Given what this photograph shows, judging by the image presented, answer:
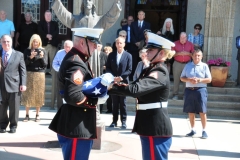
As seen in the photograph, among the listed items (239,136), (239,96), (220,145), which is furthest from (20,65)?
(239,96)

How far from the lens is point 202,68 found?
24.1ft

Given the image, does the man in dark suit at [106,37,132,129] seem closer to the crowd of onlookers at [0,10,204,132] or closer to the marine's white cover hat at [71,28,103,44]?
the crowd of onlookers at [0,10,204,132]

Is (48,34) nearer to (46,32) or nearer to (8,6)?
(46,32)

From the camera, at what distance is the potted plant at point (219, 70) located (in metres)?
10.5

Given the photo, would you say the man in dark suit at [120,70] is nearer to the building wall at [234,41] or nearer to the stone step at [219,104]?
the stone step at [219,104]

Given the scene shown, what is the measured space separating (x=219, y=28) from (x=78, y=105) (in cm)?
828

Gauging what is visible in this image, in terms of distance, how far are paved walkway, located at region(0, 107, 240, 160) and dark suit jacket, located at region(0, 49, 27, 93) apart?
915 mm

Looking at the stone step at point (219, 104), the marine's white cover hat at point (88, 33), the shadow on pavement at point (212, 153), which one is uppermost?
the marine's white cover hat at point (88, 33)

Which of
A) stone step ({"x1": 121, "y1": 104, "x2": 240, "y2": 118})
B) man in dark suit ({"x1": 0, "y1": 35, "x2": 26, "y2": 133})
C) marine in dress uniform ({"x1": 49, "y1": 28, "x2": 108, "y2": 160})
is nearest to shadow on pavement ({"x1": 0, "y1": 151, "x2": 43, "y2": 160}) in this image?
man in dark suit ({"x1": 0, "y1": 35, "x2": 26, "y2": 133})

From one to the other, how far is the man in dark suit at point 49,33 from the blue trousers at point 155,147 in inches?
301

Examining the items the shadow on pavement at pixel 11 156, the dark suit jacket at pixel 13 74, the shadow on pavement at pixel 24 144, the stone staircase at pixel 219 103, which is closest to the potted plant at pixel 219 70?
the stone staircase at pixel 219 103

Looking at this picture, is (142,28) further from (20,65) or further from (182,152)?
(182,152)

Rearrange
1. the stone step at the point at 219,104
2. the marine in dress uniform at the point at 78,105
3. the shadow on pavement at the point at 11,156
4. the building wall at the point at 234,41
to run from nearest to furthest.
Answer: the marine in dress uniform at the point at 78,105 → the shadow on pavement at the point at 11,156 → the stone step at the point at 219,104 → the building wall at the point at 234,41

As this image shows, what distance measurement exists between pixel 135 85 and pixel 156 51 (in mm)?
526
